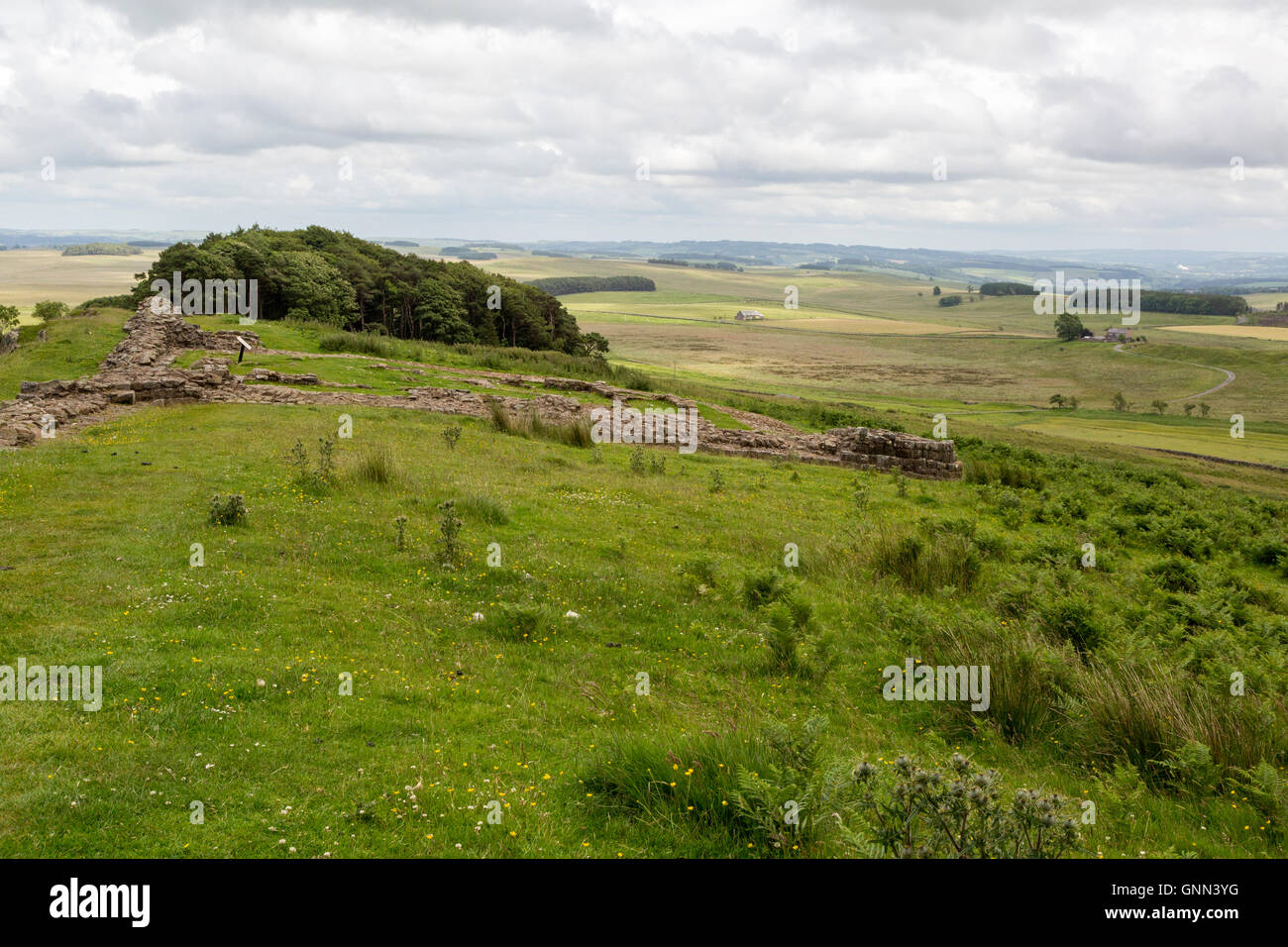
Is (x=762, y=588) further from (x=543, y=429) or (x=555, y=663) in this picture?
(x=543, y=429)

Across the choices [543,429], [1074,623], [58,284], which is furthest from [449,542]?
[58,284]

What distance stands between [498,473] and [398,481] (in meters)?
3.60

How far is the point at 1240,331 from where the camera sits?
158250 mm

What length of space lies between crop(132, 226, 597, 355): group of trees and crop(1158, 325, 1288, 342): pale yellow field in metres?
141

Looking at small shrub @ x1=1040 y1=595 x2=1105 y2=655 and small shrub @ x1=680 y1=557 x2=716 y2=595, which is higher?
small shrub @ x1=680 y1=557 x2=716 y2=595

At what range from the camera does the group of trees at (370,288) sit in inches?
2195

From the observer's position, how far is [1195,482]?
3769 centimetres

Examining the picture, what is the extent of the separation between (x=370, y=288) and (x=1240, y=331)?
174954 millimetres

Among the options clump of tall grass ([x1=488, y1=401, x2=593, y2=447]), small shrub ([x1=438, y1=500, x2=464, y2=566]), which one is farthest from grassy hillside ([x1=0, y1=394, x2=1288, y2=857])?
clump of tall grass ([x1=488, y1=401, x2=593, y2=447])

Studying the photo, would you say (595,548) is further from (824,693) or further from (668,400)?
(668,400)

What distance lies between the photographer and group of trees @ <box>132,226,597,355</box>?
55750mm

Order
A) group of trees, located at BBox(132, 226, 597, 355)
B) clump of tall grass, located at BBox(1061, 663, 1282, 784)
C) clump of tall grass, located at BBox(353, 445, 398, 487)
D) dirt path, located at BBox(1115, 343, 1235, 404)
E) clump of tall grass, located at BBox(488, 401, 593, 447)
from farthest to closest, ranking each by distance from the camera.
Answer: dirt path, located at BBox(1115, 343, 1235, 404), group of trees, located at BBox(132, 226, 597, 355), clump of tall grass, located at BBox(488, 401, 593, 447), clump of tall grass, located at BBox(353, 445, 398, 487), clump of tall grass, located at BBox(1061, 663, 1282, 784)

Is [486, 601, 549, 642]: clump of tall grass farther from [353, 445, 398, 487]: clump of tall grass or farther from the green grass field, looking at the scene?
[353, 445, 398, 487]: clump of tall grass
